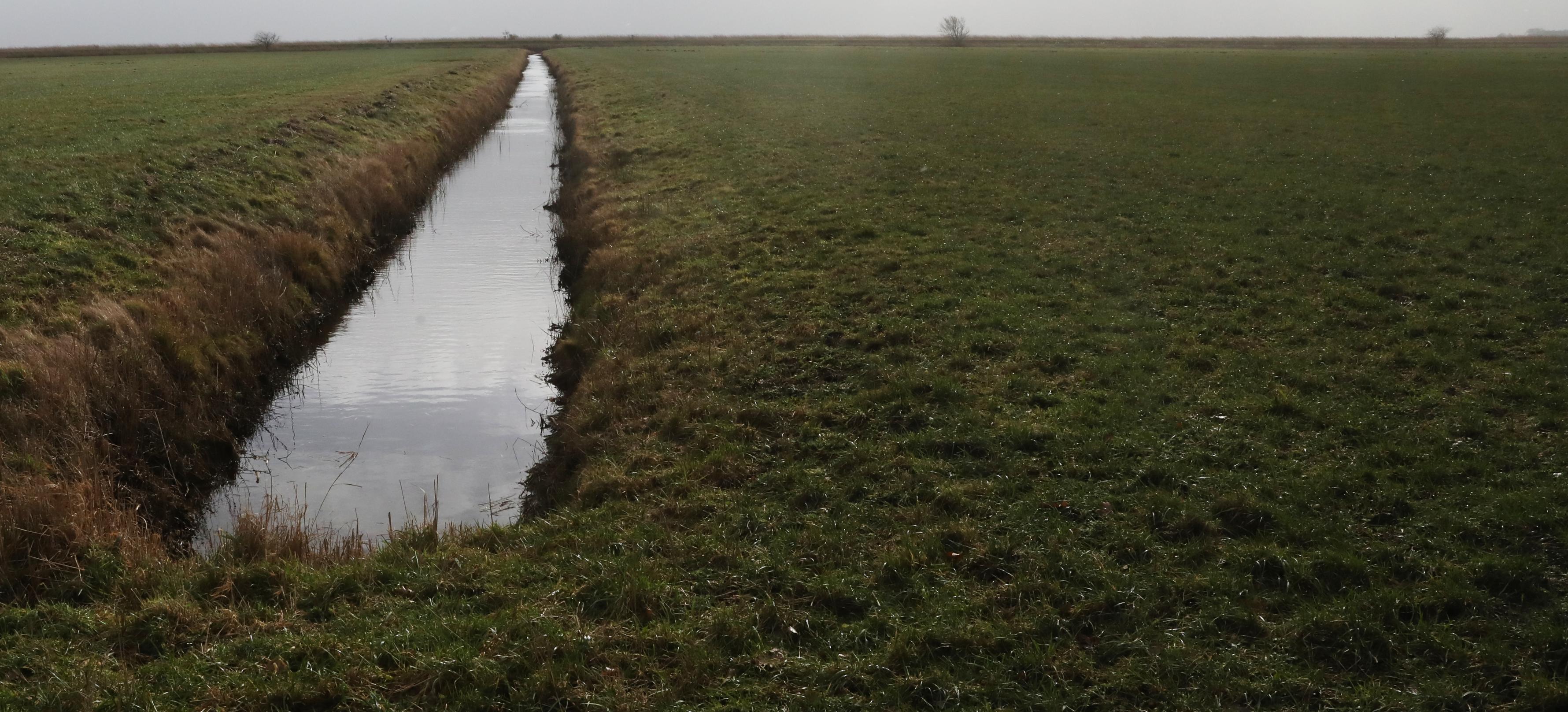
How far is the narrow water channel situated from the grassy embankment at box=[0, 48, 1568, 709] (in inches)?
39.3

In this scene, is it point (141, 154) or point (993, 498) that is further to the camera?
point (141, 154)

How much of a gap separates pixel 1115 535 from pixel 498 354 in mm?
9712

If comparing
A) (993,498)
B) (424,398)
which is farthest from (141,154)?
(993,498)

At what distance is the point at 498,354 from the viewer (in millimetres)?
14094

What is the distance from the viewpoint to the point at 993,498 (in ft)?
24.2

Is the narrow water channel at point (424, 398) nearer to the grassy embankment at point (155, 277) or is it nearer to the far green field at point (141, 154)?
the grassy embankment at point (155, 277)

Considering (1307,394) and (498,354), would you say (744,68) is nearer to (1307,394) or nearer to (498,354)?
(498,354)

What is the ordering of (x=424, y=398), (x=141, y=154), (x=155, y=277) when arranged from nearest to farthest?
1. (x=424, y=398)
2. (x=155, y=277)
3. (x=141, y=154)

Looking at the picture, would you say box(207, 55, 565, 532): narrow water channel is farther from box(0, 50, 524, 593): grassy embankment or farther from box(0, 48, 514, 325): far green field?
box(0, 48, 514, 325): far green field

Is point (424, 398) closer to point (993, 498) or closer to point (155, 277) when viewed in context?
point (155, 277)

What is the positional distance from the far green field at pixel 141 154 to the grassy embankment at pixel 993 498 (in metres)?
6.02

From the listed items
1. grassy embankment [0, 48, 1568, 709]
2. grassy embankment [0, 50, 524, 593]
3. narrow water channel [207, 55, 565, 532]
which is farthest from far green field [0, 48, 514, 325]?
grassy embankment [0, 48, 1568, 709]

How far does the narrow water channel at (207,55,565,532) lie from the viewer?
386 inches

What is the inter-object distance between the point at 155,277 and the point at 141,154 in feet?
24.1
